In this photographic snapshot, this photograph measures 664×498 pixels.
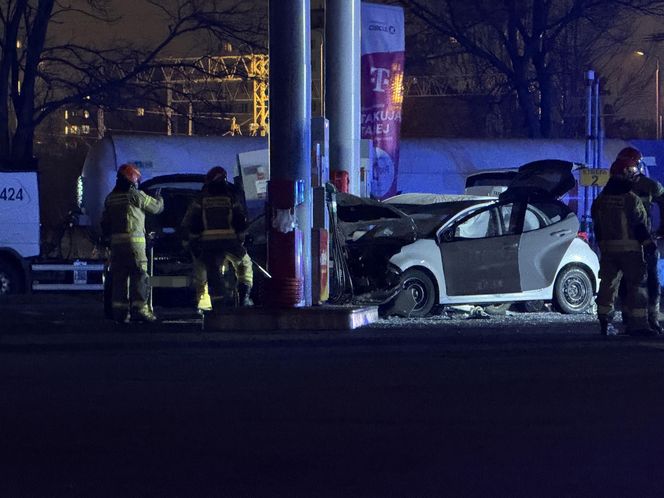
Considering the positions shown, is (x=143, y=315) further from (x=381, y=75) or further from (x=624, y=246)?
(x=381, y=75)

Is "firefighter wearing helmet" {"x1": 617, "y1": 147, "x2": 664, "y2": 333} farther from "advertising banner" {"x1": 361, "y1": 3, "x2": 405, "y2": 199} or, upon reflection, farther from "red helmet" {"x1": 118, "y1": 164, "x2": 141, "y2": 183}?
"advertising banner" {"x1": 361, "y1": 3, "x2": 405, "y2": 199}

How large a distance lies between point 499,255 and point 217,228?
3.73 metres

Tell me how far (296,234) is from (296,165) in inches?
29.9

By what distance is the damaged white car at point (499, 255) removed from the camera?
1633cm

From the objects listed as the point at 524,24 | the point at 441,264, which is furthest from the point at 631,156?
the point at 524,24

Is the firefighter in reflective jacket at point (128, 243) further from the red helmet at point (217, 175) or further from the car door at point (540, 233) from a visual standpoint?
the car door at point (540, 233)

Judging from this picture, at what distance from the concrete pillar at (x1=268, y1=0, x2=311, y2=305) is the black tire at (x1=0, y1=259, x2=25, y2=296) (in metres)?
8.53

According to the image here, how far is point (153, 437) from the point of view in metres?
7.80

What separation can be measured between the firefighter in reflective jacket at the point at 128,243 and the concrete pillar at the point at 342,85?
632 centimetres

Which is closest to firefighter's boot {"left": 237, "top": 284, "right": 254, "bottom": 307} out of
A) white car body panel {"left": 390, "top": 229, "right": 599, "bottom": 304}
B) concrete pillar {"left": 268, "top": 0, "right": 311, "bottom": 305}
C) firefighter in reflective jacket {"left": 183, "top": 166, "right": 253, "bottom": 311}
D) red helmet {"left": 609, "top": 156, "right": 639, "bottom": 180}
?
firefighter in reflective jacket {"left": 183, "top": 166, "right": 253, "bottom": 311}

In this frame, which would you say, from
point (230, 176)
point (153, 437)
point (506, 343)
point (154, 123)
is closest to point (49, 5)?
point (230, 176)

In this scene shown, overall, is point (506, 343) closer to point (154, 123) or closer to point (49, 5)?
point (49, 5)

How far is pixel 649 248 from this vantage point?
13.3 metres

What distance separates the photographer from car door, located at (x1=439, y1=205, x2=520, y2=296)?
647 inches
